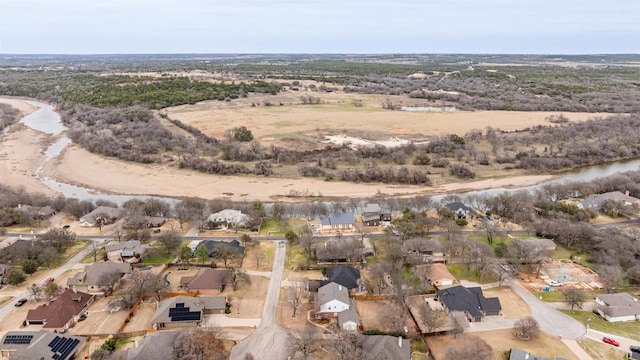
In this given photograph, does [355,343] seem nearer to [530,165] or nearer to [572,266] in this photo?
[572,266]

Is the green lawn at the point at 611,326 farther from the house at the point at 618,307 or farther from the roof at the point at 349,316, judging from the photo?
the roof at the point at 349,316

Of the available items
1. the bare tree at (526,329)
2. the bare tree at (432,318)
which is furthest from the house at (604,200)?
the bare tree at (432,318)

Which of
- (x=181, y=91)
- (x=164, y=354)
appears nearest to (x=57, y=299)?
(x=164, y=354)

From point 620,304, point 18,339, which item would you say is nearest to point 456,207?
point 620,304

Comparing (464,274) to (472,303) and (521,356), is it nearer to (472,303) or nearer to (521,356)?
(472,303)

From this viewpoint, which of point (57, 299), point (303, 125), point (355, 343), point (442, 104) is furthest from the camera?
point (442, 104)
